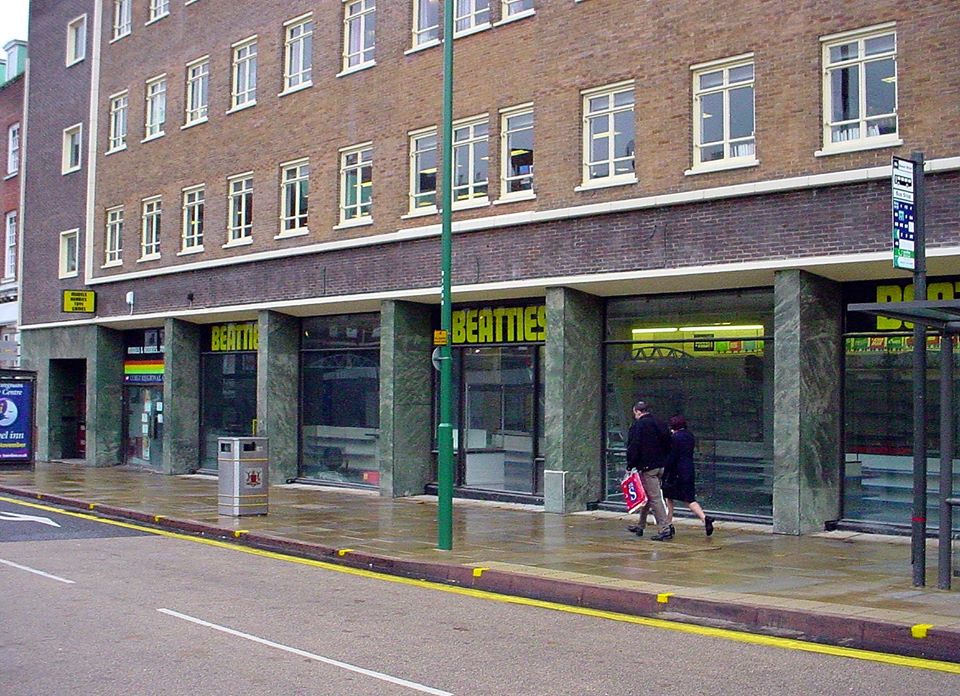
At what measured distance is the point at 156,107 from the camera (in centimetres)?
2970

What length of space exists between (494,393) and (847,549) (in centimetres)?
805

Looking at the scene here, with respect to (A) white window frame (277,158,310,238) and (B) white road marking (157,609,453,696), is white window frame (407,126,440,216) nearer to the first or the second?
(A) white window frame (277,158,310,238)

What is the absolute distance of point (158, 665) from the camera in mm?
8047

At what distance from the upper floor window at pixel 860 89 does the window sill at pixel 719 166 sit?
108 centimetres

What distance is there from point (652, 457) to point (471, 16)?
963 centimetres

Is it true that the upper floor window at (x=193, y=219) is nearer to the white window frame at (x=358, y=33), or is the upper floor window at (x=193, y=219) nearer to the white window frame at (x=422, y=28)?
the white window frame at (x=358, y=33)

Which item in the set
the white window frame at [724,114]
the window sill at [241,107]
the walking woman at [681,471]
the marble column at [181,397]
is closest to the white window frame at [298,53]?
the window sill at [241,107]

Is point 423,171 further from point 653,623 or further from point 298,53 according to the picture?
point 653,623

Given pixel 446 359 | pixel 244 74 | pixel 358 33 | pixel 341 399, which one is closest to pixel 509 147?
pixel 358 33

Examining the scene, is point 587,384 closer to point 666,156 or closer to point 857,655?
point 666,156

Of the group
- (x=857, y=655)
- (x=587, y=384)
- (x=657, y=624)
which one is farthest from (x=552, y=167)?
(x=857, y=655)

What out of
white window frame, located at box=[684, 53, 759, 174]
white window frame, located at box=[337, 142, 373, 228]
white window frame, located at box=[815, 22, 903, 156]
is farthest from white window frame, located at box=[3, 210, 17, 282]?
white window frame, located at box=[815, 22, 903, 156]

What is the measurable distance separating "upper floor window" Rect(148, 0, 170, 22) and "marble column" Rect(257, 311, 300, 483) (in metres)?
9.43

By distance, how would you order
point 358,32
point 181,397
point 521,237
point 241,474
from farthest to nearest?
1. point 181,397
2. point 358,32
3. point 521,237
4. point 241,474
